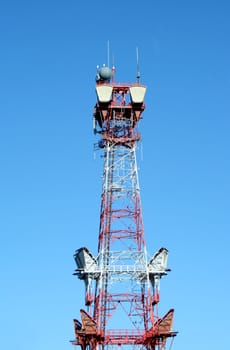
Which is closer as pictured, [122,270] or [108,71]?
[122,270]

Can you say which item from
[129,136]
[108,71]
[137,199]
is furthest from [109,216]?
[108,71]

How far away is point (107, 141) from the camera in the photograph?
10462 centimetres

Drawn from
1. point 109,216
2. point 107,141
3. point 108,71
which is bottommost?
point 109,216

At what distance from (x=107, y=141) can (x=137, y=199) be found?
8365 millimetres

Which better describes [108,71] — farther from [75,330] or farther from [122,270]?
[75,330]

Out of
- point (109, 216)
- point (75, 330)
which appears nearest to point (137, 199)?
point (109, 216)

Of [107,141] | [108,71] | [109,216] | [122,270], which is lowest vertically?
[122,270]

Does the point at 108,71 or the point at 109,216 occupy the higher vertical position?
the point at 108,71

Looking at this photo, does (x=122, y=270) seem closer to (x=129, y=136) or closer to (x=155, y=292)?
(x=155, y=292)

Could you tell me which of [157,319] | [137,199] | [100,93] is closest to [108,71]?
[100,93]

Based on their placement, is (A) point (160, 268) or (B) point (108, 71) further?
(B) point (108, 71)

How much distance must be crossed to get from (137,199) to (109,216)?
4.03m

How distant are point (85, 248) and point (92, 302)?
6360mm

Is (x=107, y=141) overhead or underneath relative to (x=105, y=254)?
overhead
